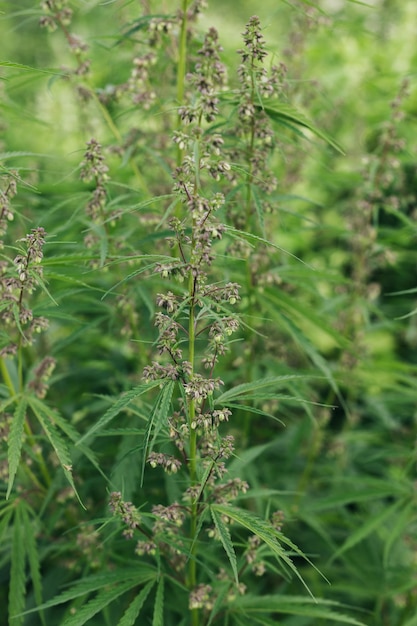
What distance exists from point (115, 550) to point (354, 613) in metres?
1.61

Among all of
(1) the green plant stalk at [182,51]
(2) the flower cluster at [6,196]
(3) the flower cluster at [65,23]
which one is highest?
(3) the flower cluster at [65,23]

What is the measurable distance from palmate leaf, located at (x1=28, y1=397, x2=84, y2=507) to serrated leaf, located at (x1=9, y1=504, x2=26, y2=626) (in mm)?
407

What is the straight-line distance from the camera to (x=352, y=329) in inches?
149

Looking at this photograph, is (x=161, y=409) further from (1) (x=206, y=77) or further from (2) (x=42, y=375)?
(1) (x=206, y=77)

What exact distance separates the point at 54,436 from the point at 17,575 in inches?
24.8

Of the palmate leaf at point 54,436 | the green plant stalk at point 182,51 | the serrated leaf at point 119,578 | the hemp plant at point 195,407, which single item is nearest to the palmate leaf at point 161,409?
the hemp plant at point 195,407

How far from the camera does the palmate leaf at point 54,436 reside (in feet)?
6.26

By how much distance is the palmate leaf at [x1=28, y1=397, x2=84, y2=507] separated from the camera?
1.91 metres

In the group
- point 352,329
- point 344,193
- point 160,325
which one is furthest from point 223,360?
point 344,193

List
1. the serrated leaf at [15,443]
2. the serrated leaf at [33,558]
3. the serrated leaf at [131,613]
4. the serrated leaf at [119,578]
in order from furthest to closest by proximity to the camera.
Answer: the serrated leaf at [33,558]
the serrated leaf at [119,578]
the serrated leaf at [131,613]
the serrated leaf at [15,443]

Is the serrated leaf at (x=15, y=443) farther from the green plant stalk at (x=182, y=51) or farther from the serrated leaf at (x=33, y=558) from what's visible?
the green plant stalk at (x=182, y=51)

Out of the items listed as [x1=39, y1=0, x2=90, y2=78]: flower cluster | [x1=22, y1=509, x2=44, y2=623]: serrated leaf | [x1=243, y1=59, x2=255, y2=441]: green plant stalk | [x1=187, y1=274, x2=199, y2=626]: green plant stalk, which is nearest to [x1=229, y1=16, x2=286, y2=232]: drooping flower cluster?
[x1=243, y1=59, x2=255, y2=441]: green plant stalk

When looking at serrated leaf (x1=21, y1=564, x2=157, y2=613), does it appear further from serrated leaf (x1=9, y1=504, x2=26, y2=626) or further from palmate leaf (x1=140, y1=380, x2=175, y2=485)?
palmate leaf (x1=140, y1=380, x2=175, y2=485)

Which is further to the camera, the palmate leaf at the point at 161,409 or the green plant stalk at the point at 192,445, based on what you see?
the green plant stalk at the point at 192,445
